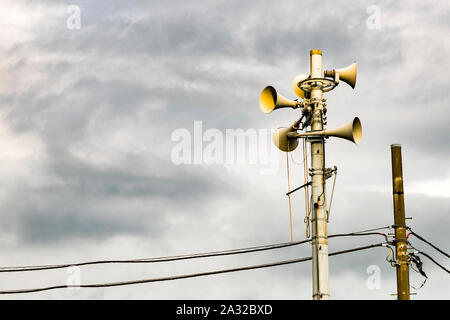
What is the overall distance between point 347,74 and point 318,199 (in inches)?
139

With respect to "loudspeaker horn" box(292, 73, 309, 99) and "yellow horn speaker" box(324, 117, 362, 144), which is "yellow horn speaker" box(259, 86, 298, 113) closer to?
"loudspeaker horn" box(292, 73, 309, 99)

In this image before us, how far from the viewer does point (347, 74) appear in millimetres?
20375

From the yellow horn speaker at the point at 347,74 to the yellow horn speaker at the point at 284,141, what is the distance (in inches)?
66.9

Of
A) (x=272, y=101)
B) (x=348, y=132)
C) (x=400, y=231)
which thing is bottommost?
(x=400, y=231)

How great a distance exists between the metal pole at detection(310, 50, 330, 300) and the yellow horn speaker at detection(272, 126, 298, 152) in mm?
746

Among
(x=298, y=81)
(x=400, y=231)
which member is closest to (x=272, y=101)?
(x=298, y=81)

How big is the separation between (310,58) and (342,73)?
0.97 m

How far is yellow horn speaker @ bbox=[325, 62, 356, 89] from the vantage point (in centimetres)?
2008

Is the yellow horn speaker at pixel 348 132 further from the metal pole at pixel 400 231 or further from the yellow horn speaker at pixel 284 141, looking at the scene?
the metal pole at pixel 400 231

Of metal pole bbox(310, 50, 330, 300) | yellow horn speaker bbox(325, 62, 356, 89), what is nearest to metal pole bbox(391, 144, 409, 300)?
yellow horn speaker bbox(325, 62, 356, 89)

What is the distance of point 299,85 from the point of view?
19750 millimetres

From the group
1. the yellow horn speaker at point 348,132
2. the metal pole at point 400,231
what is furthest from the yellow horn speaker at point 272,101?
the metal pole at point 400,231

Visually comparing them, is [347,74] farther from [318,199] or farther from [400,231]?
[400,231]
